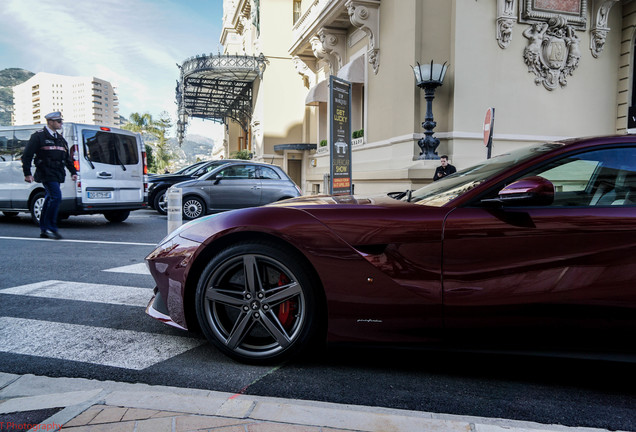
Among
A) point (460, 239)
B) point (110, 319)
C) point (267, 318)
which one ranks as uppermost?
point (460, 239)

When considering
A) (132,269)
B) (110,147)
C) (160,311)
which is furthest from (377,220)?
(110,147)

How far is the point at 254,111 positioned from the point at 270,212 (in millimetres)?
25809

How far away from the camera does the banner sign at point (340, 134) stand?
812 centimetres

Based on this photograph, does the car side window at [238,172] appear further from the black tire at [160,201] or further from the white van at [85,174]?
the white van at [85,174]

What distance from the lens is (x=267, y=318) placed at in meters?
2.59

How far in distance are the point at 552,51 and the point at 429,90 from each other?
3.27m

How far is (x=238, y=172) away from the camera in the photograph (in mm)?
11531

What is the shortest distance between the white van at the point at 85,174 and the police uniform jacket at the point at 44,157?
1.27m

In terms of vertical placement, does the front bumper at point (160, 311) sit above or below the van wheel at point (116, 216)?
below

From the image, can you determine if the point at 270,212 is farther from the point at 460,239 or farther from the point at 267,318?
the point at 460,239

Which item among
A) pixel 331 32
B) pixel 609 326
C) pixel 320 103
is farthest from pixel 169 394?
pixel 320 103

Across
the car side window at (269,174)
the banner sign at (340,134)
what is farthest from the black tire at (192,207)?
the banner sign at (340,134)

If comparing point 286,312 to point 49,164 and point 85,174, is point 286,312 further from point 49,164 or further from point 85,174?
point 85,174

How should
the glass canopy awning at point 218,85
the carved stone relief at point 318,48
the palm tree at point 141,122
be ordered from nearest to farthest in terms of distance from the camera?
the carved stone relief at point 318,48
the glass canopy awning at point 218,85
the palm tree at point 141,122
